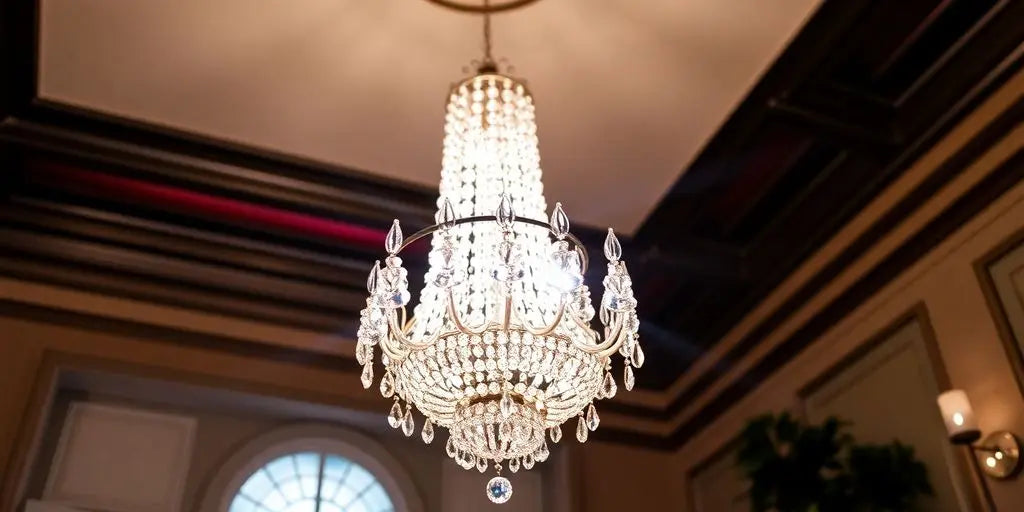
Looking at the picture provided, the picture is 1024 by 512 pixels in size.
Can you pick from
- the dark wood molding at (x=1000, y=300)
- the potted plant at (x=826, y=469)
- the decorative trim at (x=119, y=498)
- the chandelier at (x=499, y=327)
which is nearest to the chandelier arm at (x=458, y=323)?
the chandelier at (x=499, y=327)

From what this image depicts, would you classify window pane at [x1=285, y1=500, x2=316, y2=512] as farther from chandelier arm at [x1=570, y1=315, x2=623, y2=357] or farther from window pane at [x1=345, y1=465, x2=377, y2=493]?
chandelier arm at [x1=570, y1=315, x2=623, y2=357]

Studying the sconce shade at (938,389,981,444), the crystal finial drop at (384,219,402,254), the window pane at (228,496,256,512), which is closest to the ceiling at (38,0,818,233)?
the crystal finial drop at (384,219,402,254)

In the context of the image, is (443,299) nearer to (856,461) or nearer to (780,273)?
(856,461)

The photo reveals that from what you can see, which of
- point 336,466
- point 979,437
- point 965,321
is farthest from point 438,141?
point 979,437

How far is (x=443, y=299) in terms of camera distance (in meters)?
2.74

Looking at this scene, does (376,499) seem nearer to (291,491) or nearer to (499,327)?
(291,491)

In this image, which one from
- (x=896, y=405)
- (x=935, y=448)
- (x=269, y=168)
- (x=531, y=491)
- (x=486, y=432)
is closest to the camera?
(x=486, y=432)

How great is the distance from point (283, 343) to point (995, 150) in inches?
139

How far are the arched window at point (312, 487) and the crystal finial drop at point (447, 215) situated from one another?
8.62 ft

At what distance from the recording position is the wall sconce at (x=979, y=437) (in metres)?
3.41

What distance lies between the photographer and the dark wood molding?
3503 millimetres

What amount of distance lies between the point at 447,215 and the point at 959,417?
206 cm

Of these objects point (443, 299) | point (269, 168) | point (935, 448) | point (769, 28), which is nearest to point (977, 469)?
point (935, 448)

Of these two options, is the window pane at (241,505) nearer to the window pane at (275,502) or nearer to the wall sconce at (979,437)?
the window pane at (275,502)
